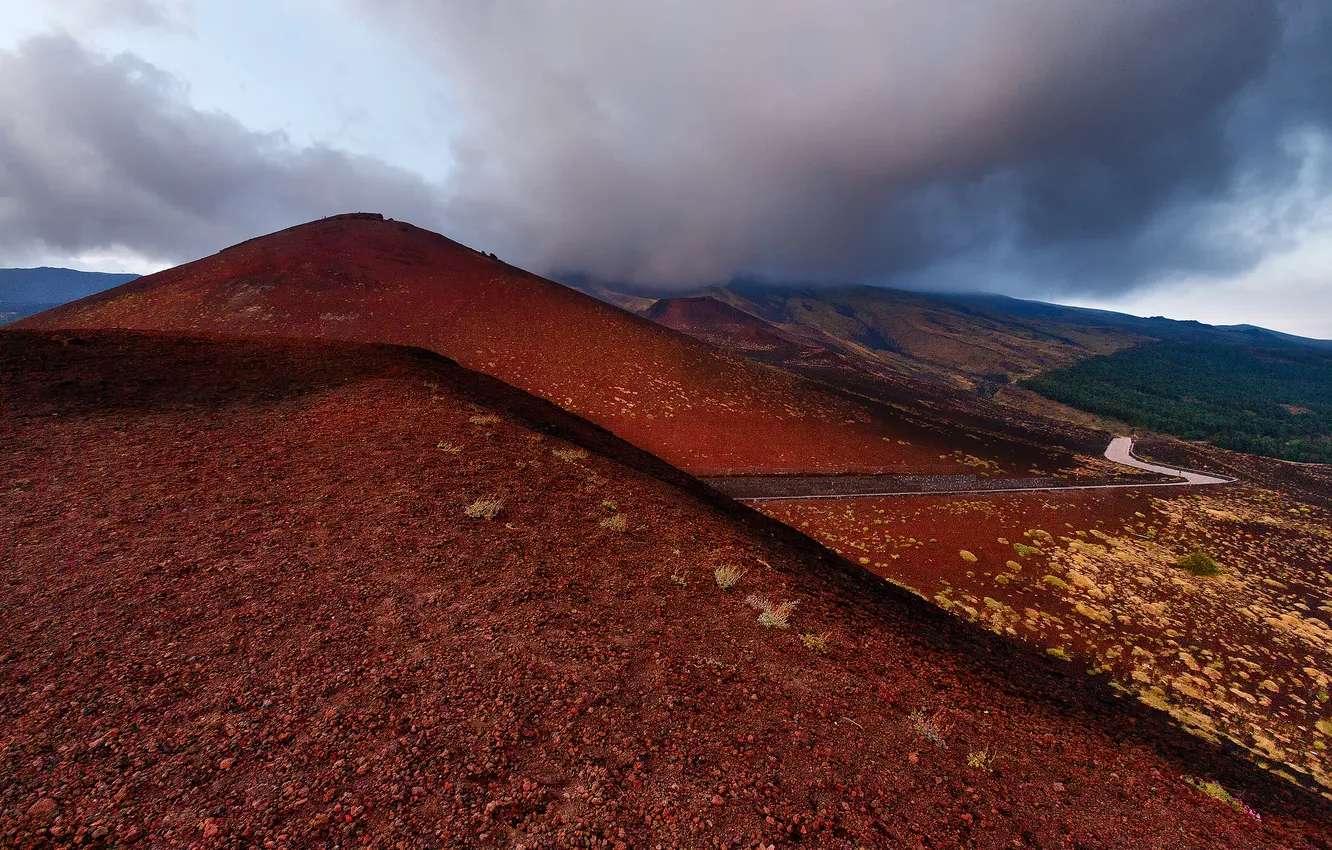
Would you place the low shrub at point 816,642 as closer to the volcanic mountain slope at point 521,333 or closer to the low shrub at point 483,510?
the low shrub at point 483,510

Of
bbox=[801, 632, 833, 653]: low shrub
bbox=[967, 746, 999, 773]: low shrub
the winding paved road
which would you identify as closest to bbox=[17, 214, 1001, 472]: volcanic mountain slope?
the winding paved road

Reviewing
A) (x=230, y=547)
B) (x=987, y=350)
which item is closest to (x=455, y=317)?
(x=230, y=547)

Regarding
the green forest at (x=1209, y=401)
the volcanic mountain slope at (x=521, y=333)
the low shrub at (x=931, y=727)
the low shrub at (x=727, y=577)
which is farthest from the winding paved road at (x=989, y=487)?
the green forest at (x=1209, y=401)

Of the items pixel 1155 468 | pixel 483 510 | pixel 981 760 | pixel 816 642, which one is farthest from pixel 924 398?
pixel 483 510

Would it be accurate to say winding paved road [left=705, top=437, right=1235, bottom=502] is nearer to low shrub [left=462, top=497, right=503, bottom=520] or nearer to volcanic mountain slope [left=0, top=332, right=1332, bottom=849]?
volcanic mountain slope [left=0, top=332, right=1332, bottom=849]

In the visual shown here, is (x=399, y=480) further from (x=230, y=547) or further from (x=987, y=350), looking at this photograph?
(x=987, y=350)

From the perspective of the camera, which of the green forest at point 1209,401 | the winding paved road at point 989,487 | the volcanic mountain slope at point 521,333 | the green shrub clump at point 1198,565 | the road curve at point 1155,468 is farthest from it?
the green forest at point 1209,401
